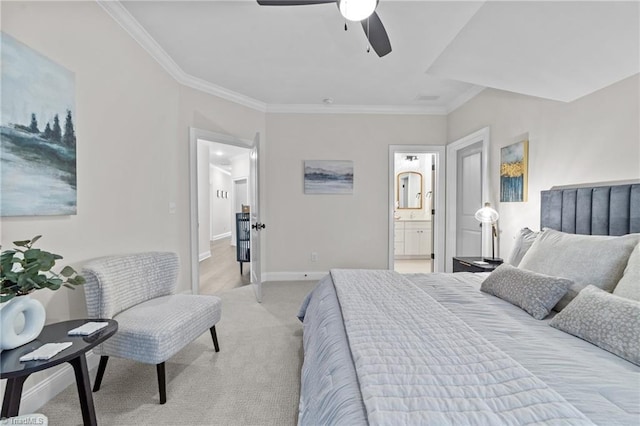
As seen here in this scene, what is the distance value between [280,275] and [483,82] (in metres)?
3.40

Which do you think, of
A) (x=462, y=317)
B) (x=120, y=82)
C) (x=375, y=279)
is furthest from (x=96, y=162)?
(x=462, y=317)

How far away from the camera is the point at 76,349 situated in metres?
1.28

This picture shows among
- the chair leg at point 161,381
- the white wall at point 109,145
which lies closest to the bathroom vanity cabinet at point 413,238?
the white wall at point 109,145

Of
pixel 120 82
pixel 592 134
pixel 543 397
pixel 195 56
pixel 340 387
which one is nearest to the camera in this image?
pixel 543 397

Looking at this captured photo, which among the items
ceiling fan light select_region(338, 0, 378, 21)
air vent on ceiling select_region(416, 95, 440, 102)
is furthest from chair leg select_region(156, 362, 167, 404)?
air vent on ceiling select_region(416, 95, 440, 102)

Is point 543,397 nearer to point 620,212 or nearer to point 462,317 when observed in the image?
point 462,317

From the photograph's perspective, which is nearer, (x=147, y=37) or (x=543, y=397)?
(x=543, y=397)

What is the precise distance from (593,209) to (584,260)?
594 millimetres

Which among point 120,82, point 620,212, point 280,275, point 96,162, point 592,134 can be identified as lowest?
point 280,275

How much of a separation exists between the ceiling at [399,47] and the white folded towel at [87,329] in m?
2.19

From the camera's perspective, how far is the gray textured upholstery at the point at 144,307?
1.65 metres

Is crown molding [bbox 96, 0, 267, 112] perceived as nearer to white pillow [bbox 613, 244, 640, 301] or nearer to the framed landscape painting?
the framed landscape painting

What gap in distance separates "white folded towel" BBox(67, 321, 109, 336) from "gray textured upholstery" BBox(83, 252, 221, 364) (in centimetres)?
18

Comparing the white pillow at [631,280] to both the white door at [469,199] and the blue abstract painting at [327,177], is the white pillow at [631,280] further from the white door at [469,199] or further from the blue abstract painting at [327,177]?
the blue abstract painting at [327,177]
